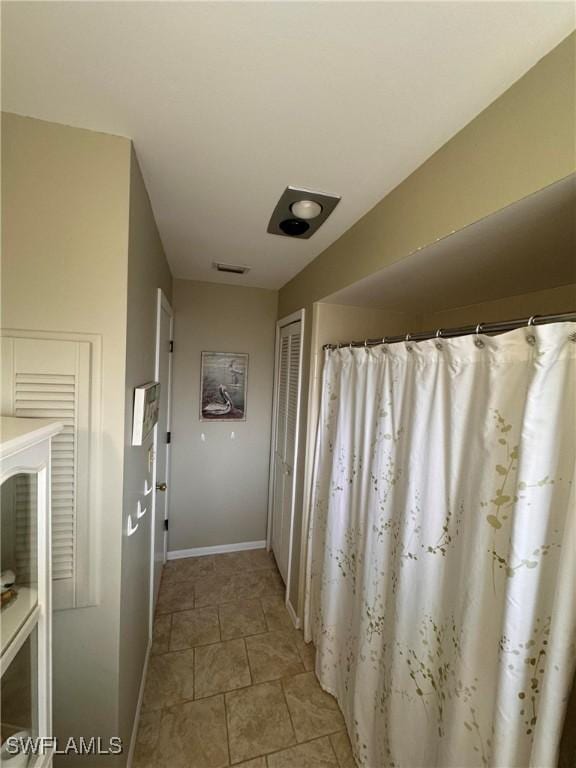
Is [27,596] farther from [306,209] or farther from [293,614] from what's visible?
[293,614]

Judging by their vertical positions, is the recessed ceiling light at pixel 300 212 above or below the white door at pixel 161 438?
above

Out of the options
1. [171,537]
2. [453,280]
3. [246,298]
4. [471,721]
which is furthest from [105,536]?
[246,298]

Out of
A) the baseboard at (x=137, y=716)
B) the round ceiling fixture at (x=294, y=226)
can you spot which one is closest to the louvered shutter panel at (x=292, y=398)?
the round ceiling fixture at (x=294, y=226)

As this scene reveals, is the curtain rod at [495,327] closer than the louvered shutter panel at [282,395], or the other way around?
the curtain rod at [495,327]

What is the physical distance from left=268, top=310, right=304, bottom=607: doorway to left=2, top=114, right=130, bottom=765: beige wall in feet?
4.15

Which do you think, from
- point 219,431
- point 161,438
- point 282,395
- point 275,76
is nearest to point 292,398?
point 282,395

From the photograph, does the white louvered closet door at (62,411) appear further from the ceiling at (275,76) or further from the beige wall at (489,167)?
the beige wall at (489,167)

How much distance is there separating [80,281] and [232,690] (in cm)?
210

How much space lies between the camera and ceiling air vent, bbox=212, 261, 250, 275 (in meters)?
2.10

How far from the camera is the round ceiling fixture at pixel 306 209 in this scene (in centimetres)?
127

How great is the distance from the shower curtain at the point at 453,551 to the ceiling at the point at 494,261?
30 centimetres

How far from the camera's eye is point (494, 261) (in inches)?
41.7

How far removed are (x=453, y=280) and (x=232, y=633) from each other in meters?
2.43

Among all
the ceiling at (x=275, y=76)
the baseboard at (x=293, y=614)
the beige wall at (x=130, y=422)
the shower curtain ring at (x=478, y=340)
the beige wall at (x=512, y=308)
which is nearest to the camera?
the ceiling at (x=275, y=76)
